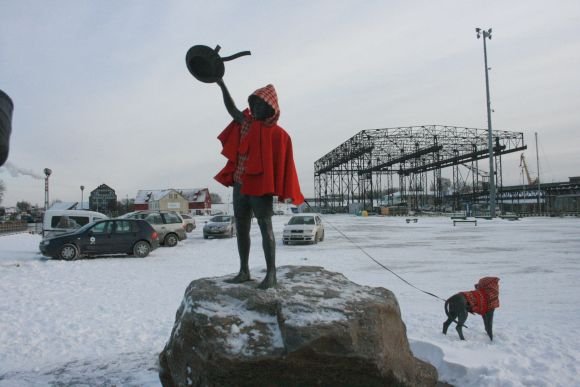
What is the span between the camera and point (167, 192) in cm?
7312

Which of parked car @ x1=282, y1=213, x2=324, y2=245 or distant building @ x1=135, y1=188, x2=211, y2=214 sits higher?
distant building @ x1=135, y1=188, x2=211, y2=214

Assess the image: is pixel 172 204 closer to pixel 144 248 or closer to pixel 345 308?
pixel 144 248

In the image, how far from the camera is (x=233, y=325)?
3.34m

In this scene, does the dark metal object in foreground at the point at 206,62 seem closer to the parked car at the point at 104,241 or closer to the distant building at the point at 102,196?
the parked car at the point at 104,241

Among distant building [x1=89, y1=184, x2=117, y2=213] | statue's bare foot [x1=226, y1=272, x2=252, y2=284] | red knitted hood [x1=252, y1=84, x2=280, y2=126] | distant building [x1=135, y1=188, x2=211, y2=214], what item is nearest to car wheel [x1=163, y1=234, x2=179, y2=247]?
statue's bare foot [x1=226, y1=272, x2=252, y2=284]

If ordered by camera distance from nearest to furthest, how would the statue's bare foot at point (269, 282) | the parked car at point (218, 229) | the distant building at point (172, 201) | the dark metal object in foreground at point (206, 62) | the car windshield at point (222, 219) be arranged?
the statue's bare foot at point (269, 282), the dark metal object in foreground at point (206, 62), the parked car at point (218, 229), the car windshield at point (222, 219), the distant building at point (172, 201)

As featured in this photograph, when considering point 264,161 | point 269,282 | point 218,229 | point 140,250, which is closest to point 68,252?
point 140,250

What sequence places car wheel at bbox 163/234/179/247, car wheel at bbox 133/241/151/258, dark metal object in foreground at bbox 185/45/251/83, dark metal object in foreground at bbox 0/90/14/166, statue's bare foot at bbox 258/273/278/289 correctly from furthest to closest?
car wheel at bbox 163/234/179/247
car wheel at bbox 133/241/151/258
dark metal object in foreground at bbox 185/45/251/83
statue's bare foot at bbox 258/273/278/289
dark metal object in foreground at bbox 0/90/14/166

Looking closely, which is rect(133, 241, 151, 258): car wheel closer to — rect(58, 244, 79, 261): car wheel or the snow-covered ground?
the snow-covered ground

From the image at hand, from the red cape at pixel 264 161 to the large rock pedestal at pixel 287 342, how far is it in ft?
3.07

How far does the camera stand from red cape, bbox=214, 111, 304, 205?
3.94 m

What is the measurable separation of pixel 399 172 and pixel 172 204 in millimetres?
38298

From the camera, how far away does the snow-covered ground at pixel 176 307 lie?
4.36m

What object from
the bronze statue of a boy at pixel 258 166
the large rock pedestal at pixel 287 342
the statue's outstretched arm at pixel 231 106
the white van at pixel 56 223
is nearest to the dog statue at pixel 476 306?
the large rock pedestal at pixel 287 342
